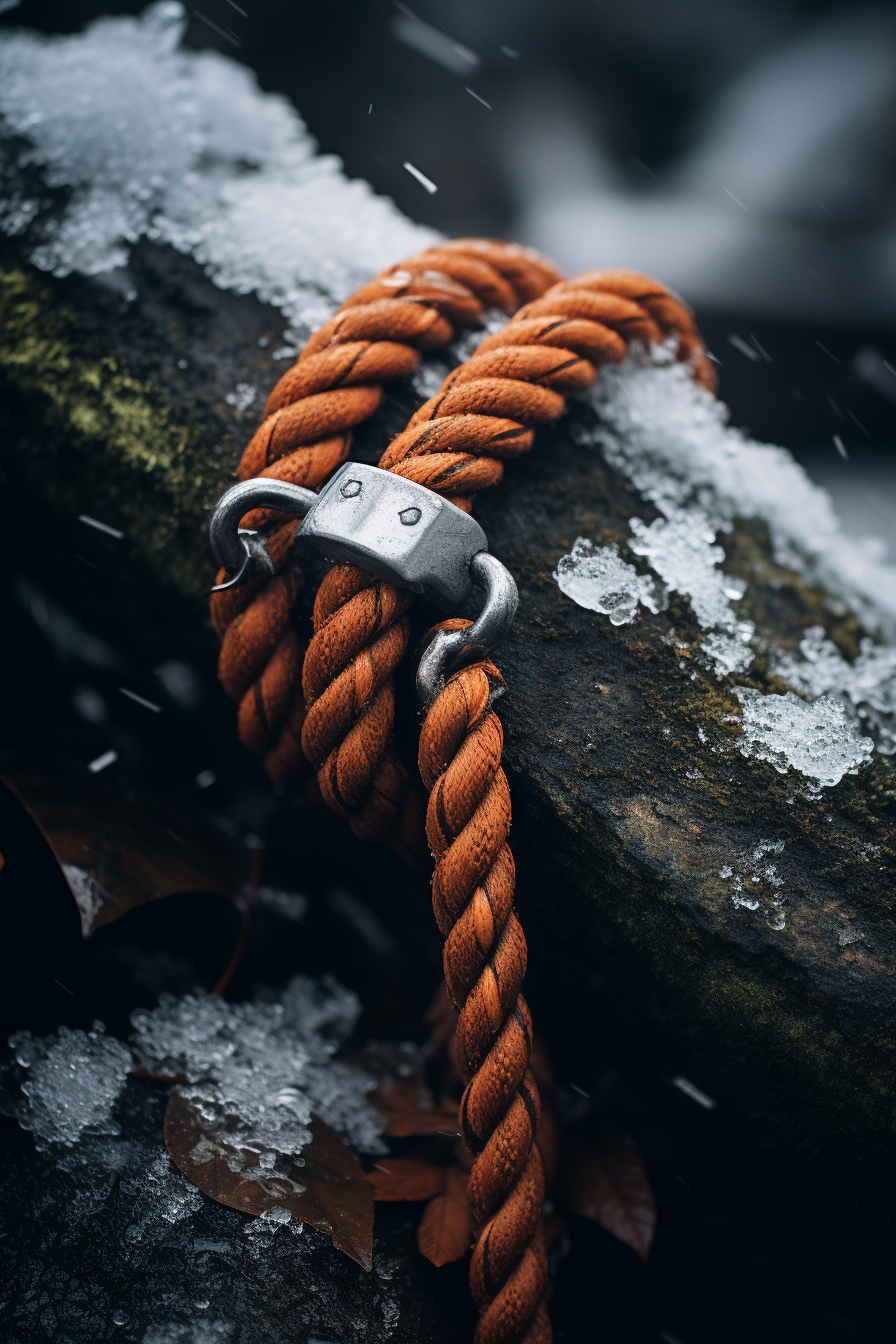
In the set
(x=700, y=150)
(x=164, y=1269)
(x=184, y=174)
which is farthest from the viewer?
(x=700, y=150)

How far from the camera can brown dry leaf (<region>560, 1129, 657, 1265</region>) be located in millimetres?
706

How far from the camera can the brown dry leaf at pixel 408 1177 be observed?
66 centimetres

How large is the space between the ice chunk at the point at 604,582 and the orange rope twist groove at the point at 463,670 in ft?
0.42

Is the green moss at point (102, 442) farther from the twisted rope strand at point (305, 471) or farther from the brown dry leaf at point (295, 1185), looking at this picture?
the brown dry leaf at point (295, 1185)

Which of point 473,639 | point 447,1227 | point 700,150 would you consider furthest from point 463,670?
point 700,150

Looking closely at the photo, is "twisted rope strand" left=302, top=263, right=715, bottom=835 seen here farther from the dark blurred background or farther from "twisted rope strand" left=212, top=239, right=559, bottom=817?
the dark blurred background

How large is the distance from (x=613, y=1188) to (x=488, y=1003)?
305 millimetres

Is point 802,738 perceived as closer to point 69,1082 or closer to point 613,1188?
point 613,1188

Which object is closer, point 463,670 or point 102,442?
point 463,670

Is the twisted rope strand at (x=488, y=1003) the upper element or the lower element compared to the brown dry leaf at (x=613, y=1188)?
upper

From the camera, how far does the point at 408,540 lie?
24.5 inches

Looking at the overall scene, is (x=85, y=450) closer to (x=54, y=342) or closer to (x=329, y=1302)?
(x=54, y=342)

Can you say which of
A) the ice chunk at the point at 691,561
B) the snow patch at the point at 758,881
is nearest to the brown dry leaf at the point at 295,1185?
the snow patch at the point at 758,881

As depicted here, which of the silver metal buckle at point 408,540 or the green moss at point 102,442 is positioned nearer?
the silver metal buckle at point 408,540
